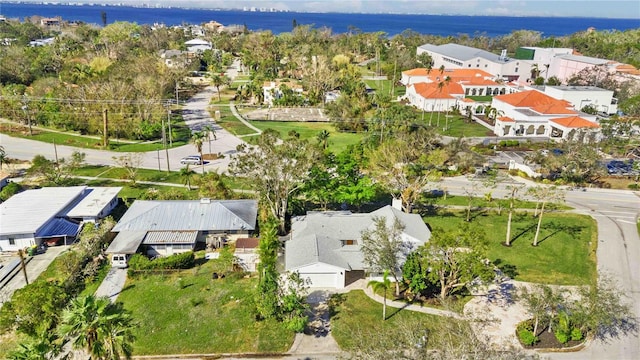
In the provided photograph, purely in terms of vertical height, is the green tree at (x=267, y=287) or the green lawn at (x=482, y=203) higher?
the green tree at (x=267, y=287)

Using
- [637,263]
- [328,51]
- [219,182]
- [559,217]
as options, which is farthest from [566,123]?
[328,51]

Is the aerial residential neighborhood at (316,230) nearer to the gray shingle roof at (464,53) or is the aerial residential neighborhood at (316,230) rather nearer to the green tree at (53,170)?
the green tree at (53,170)

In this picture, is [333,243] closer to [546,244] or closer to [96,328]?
[546,244]

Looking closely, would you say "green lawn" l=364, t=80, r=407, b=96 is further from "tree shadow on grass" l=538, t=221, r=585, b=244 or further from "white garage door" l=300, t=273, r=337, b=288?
"white garage door" l=300, t=273, r=337, b=288

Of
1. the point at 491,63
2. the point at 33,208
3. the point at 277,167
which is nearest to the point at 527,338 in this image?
the point at 277,167

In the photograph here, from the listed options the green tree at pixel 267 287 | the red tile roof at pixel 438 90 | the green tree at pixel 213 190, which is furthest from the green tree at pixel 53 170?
the red tile roof at pixel 438 90

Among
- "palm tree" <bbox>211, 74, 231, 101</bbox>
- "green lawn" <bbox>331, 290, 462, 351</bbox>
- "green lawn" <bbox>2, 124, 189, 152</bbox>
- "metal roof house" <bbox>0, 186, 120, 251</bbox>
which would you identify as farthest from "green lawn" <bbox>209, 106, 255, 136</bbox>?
"green lawn" <bbox>331, 290, 462, 351</bbox>

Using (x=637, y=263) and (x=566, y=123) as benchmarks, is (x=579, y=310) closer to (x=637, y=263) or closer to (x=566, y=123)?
(x=637, y=263)
